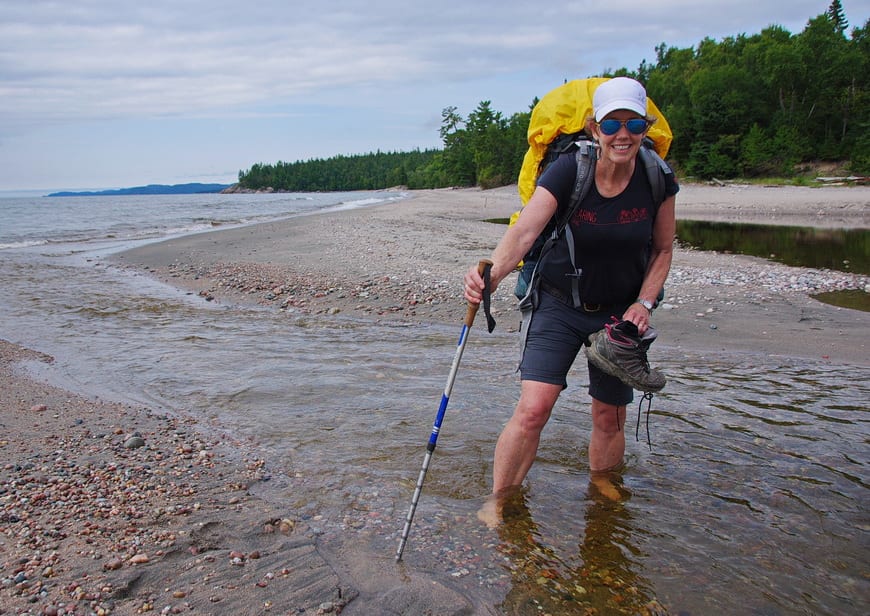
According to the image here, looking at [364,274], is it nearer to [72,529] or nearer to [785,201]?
[72,529]

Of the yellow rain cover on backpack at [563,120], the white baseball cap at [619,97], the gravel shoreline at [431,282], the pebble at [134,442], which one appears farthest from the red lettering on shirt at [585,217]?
the gravel shoreline at [431,282]

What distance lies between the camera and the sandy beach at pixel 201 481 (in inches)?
129

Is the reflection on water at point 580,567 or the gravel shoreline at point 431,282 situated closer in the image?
the reflection on water at point 580,567

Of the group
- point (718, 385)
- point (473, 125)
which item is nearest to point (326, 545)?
point (718, 385)

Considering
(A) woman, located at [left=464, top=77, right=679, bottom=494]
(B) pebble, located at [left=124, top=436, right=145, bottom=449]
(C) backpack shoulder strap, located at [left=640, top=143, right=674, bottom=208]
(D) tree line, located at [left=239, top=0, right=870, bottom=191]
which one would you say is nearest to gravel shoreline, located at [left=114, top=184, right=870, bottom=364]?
(A) woman, located at [left=464, top=77, right=679, bottom=494]

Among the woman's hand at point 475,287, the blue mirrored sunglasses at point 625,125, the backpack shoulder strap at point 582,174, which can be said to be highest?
the blue mirrored sunglasses at point 625,125

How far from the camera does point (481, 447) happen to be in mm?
5531

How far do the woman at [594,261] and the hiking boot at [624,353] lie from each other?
70 millimetres

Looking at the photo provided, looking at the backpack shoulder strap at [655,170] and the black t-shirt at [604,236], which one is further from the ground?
the backpack shoulder strap at [655,170]

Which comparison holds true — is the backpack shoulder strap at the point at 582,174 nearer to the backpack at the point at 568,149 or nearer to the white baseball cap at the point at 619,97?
the backpack at the point at 568,149

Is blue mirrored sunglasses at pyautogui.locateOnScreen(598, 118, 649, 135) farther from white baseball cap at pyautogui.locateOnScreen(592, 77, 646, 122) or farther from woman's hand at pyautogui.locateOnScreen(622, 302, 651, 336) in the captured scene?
woman's hand at pyautogui.locateOnScreen(622, 302, 651, 336)

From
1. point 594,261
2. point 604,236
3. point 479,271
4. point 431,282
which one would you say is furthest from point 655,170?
point 431,282

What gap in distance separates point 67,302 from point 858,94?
74.1 metres

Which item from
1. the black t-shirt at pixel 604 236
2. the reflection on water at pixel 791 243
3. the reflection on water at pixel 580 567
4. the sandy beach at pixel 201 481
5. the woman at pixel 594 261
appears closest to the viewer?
the sandy beach at pixel 201 481
